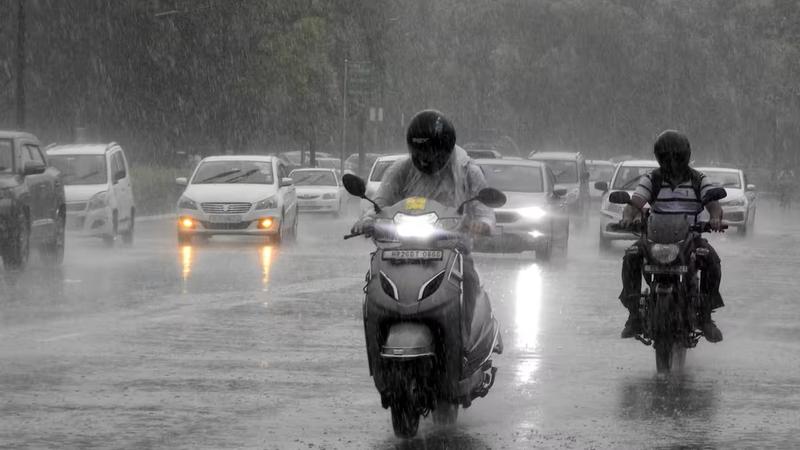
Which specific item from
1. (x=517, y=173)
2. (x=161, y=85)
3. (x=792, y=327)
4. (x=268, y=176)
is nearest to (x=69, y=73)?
(x=161, y=85)

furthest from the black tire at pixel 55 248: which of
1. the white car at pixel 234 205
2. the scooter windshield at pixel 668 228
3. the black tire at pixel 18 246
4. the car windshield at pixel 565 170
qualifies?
the car windshield at pixel 565 170

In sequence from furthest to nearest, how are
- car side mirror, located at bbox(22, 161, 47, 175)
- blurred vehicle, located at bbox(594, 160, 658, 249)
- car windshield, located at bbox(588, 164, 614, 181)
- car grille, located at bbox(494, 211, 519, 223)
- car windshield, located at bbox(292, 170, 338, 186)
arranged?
car windshield, located at bbox(588, 164, 614, 181)
car windshield, located at bbox(292, 170, 338, 186)
blurred vehicle, located at bbox(594, 160, 658, 249)
car grille, located at bbox(494, 211, 519, 223)
car side mirror, located at bbox(22, 161, 47, 175)

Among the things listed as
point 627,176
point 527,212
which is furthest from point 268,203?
point 627,176

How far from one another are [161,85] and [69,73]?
154 inches

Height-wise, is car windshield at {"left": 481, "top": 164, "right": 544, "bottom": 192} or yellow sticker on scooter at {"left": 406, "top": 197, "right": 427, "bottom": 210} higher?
yellow sticker on scooter at {"left": 406, "top": 197, "right": 427, "bottom": 210}

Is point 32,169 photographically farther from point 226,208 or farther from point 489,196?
point 489,196

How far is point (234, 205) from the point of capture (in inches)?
1105

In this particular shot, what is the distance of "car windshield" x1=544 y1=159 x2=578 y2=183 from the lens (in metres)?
40.2

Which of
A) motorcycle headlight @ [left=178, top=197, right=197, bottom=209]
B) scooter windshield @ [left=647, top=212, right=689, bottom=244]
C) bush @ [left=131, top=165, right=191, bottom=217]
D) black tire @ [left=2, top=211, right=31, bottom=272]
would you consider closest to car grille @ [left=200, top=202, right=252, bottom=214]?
motorcycle headlight @ [left=178, top=197, right=197, bottom=209]

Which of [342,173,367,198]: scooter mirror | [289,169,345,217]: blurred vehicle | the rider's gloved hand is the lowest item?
[289,169,345,217]: blurred vehicle

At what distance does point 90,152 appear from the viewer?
28516mm

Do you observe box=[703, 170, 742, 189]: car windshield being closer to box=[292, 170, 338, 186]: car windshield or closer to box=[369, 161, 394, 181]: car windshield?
box=[369, 161, 394, 181]: car windshield

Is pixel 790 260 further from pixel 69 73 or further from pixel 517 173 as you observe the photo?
pixel 69 73

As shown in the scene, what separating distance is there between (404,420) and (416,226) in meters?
0.96
